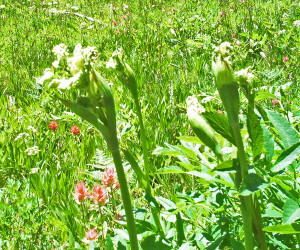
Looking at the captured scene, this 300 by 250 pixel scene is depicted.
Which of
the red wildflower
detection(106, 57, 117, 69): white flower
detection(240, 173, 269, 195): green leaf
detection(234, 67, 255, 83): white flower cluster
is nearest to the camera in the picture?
detection(240, 173, 269, 195): green leaf

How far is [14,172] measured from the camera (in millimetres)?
2111

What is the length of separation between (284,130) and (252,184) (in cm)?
27

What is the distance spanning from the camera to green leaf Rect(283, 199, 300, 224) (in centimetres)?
78

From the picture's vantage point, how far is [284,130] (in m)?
0.95

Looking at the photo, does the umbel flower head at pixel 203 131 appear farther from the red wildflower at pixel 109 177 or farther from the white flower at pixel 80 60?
the red wildflower at pixel 109 177

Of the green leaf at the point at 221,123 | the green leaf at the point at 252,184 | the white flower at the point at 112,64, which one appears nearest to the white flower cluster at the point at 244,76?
the green leaf at the point at 221,123

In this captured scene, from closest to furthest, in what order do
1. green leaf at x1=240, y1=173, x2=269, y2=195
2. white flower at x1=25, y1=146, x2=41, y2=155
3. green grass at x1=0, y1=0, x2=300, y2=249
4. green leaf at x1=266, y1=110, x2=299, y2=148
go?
green leaf at x1=240, y1=173, x2=269, y2=195 → green leaf at x1=266, y1=110, x2=299, y2=148 → green grass at x1=0, y1=0, x2=300, y2=249 → white flower at x1=25, y1=146, x2=41, y2=155

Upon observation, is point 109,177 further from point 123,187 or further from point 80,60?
point 80,60

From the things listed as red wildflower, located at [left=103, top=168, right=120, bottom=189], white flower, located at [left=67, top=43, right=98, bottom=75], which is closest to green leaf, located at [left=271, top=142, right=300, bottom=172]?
white flower, located at [left=67, top=43, right=98, bottom=75]

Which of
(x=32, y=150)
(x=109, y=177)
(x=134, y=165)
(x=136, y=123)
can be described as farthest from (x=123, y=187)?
(x=136, y=123)

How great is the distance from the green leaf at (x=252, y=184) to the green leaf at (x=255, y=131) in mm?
69

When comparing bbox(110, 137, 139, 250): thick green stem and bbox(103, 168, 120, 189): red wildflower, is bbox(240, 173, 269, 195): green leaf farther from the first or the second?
bbox(103, 168, 120, 189): red wildflower

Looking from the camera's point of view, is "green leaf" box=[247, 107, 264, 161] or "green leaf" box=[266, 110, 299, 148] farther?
"green leaf" box=[266, 110, 299, 148]

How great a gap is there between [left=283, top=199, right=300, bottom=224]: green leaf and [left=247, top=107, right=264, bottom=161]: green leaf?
4.7 inches
